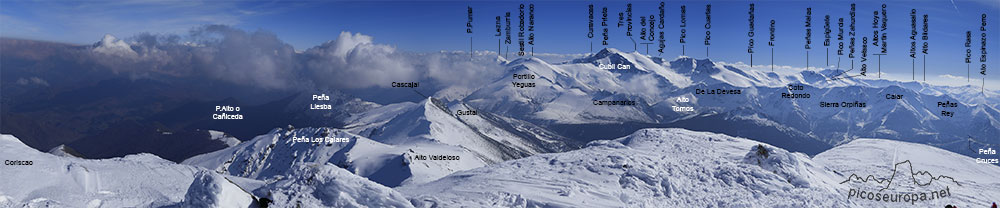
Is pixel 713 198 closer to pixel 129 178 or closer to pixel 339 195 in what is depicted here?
pixel 339 195

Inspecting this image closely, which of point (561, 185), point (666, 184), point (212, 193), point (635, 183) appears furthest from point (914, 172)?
point (212, 193)

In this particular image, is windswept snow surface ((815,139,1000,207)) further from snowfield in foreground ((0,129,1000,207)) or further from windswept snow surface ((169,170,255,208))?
windswept snow surface ((169,170,255,208))

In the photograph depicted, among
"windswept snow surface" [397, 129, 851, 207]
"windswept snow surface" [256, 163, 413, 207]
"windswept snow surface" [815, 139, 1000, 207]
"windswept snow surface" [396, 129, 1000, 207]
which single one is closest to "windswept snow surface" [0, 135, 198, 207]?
"windswept snow surface" [256, 163, 413, 207]

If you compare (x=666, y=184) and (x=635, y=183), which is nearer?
(x=635, y=183)

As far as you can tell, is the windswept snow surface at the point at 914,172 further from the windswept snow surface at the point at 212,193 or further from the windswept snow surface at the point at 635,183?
the windswept snow surface at the point at 212,193

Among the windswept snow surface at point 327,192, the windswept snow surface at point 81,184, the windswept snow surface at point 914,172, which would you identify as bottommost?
the windswept snow surface at point 914,172

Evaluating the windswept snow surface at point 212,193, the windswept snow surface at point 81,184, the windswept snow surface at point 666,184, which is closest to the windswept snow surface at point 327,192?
the windswept snow surface at point 212,193

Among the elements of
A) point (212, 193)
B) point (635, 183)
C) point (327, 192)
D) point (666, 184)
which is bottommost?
point (666, 184)

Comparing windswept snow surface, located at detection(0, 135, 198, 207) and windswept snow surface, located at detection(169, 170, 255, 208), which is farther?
windswept snow surface, located at detection(0, 135, 198, 207)

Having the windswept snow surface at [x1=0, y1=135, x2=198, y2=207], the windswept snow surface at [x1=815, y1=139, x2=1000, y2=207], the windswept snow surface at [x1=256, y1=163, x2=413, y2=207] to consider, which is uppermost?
the windswept snow surface at [x1=256, y1=163, x2=413, y2=207]

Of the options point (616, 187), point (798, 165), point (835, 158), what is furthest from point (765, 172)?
point (835, 158)

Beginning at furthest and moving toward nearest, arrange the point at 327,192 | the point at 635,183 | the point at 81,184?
the point at 81,184 → the point at 635,183 → the point at 327,192

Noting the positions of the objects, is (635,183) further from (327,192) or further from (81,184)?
(81,184)

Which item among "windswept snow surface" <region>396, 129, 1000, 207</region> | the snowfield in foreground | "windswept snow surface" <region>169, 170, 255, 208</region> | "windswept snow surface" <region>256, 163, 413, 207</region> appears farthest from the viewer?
"windswept snow surface" <region>396, 129, 1000, 207</region>
